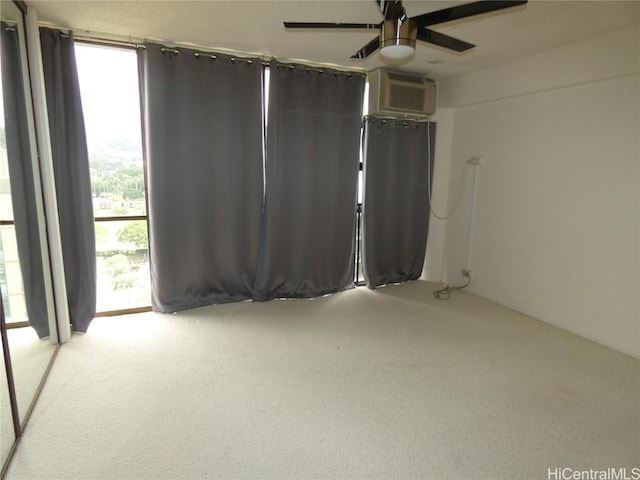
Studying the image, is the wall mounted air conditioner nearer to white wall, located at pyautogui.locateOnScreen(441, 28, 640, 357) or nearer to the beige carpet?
white wall, located at pyautogui.locateOnScreen(441, 28, 640, 357)

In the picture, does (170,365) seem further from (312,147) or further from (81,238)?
(312,147)

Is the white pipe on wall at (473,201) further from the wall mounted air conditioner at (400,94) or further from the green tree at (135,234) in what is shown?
the green tree at (135,234)

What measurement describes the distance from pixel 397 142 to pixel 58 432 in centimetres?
381

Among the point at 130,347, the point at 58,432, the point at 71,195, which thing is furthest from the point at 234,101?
the point at 58,432

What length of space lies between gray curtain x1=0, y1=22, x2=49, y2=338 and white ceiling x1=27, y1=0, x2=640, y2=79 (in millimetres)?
483

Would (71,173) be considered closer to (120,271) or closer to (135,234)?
(135,234)

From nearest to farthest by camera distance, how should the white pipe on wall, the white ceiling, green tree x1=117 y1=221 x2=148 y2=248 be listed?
the white ceiling → green tree x1=117 y1=221 x2=148 y2=248 → the white pipe on wall

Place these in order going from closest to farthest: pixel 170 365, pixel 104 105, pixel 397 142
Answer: pixel 170 365, pixel 104 105, pixel 397 142

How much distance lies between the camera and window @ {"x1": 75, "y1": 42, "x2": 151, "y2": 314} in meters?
3.15

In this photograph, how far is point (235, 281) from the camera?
3787mm

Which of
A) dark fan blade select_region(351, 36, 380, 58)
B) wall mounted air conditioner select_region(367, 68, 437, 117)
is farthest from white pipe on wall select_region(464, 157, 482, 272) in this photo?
dark fan blade select_region(351, 36, 380, 58)

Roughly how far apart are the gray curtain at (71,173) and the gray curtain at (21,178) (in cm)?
39

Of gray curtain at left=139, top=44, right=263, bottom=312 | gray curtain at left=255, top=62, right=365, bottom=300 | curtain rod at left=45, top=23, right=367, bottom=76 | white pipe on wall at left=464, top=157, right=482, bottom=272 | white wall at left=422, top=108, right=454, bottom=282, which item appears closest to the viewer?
curtain rod at left=45, top=23, right=367, bottom=76

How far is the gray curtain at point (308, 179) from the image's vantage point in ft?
12.2
